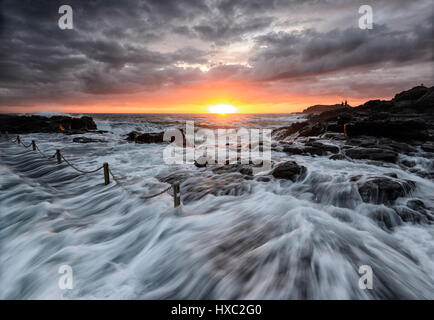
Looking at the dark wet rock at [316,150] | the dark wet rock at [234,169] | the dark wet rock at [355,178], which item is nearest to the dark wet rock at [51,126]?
the dark wet rock at [234,169]

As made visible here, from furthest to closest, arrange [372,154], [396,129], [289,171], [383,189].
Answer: [396,129], [372,154], [289,171], [383,189]

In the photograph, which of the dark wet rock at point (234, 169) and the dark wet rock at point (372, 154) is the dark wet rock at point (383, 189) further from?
the dark wet rock at point (234, 169)

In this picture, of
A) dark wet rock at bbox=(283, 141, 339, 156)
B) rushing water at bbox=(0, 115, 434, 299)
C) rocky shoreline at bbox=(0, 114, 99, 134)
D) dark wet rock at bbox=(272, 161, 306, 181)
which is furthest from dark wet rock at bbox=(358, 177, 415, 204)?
rocky shoreline at bbox=(0, 114, 99, 134)

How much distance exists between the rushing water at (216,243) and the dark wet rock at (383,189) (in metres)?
0.23

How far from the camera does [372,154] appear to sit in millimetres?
9344

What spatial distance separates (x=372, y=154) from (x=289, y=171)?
4971 millimetres

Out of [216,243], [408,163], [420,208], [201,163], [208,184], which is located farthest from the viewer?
[201,163]

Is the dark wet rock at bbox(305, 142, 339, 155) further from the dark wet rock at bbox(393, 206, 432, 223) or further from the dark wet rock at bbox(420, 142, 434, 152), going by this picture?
the dark wet rock at bbox(393, 206, 432, 223)

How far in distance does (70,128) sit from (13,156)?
1931 centimetres

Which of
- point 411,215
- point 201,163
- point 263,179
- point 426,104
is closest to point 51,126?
point 201,163

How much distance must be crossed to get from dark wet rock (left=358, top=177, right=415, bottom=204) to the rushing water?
0.23 metres

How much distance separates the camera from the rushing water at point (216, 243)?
118 inches

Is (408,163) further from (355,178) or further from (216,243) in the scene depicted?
(216,243)

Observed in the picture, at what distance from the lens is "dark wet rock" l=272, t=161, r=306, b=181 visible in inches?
295
